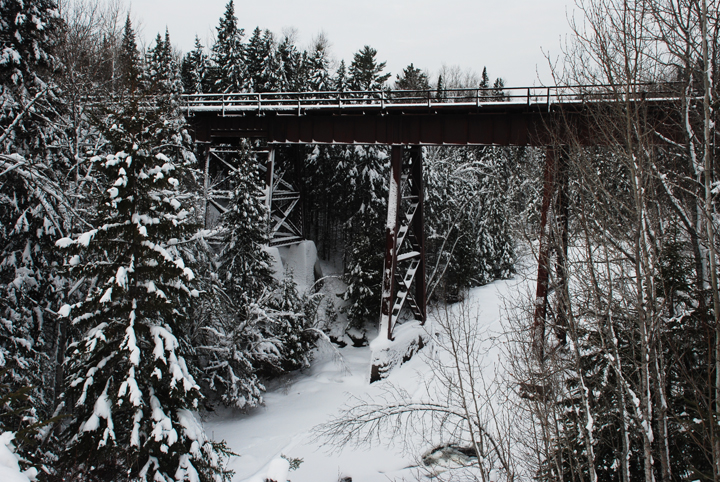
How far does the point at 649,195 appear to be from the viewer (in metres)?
5.63

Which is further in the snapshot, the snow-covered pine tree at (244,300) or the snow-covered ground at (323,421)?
the snow-covered pine tree at (244,300)

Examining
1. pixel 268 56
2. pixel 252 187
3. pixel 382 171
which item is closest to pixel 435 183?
pixel 382 171

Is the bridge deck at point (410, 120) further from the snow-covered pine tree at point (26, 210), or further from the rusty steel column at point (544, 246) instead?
the snow-covered pine tree at point (26, 210)

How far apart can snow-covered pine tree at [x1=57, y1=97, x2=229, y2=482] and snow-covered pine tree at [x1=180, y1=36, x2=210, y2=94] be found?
1050 inches

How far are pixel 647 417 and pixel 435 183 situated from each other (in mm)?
17997

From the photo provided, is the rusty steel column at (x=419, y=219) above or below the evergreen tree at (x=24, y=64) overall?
below

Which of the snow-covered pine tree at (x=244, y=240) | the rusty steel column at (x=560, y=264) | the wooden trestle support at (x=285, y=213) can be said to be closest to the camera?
the rusty steel column at (x=560, y=264)

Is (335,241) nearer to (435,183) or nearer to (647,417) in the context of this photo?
(435,183)

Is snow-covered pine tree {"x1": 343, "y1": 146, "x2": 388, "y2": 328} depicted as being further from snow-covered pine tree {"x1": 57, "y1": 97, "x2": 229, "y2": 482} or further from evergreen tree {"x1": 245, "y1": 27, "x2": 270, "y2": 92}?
snow-covered pine tree {"x1": 57, "y1": 97, "x2": 229, "y2": 482}

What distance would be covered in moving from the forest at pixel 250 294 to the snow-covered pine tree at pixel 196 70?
1489 centimetres

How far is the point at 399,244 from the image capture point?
15039 millimetres

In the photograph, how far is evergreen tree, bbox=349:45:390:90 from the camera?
887 inches

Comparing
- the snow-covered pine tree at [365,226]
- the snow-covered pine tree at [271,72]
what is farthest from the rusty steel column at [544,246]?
the snow-covered pine tree at [271,72]

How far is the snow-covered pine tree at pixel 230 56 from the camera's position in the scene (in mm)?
26266
